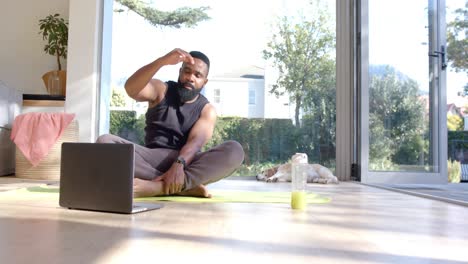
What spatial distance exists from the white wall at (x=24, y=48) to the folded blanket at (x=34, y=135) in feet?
2.92

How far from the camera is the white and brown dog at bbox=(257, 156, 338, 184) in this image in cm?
395

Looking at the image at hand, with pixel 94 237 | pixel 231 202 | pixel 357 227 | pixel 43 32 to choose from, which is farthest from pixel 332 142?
pixel 94 237

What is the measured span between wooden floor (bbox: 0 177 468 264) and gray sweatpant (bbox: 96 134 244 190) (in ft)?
0.87

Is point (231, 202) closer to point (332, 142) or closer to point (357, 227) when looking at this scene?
point (357, 227)

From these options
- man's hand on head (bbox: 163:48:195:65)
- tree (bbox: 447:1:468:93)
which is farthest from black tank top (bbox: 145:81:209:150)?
tree (bbox: 447:1:468:93)

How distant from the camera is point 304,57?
461cm

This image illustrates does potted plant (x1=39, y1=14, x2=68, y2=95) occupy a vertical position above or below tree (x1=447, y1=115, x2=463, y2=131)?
above

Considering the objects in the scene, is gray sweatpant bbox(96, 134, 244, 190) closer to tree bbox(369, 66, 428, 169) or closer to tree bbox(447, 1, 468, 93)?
tree bbox(369, 66, 428, 169)

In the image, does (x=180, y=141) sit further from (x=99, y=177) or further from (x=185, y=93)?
(x=99, y=177)

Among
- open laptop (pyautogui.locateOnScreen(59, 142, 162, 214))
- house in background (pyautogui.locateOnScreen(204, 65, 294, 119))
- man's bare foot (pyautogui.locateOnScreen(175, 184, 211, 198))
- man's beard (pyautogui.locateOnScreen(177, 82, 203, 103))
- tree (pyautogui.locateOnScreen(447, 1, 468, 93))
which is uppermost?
tree (pyautogui.locateOnScreen(447, 1, 468, 93))

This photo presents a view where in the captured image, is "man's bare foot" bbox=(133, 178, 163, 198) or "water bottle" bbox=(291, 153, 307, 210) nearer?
"water bottle" bbox=(291, 153, 307, 210)

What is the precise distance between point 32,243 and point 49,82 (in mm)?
3550

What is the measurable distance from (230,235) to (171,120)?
1.14 metres

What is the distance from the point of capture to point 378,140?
3.92 meters
